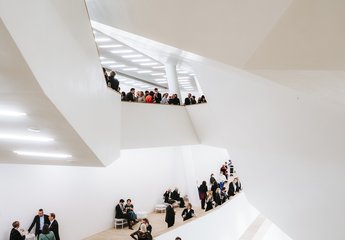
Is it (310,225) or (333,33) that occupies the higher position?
(333,33)

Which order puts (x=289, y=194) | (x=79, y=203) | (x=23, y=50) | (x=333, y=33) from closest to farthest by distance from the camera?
(x=23, y=50) < (x=333, y=33) < (x=289, y=194) < (x=79, y=203)

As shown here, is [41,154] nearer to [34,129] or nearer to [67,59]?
[34,129]

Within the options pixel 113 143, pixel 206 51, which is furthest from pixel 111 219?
pixel 206 51

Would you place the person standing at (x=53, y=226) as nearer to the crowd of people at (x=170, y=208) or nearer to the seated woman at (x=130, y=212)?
the crowd of people at (x=170, y=208)

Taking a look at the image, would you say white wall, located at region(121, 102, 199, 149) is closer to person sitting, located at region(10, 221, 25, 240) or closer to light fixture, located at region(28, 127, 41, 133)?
person sitting, located at region(10, 221, 25, 240)

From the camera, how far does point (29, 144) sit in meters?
6.79

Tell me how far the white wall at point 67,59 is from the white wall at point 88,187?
4.51 m

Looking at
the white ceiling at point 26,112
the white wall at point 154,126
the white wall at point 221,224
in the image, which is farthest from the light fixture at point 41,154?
the white wall at point 221,224

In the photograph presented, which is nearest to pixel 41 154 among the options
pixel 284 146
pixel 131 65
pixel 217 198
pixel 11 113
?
pixel 11 113

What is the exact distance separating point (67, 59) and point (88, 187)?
9.97 metres

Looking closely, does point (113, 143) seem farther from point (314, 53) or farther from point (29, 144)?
point (314, 53)

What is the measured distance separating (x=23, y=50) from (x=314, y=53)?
3348 millimetres

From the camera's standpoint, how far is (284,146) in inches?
346

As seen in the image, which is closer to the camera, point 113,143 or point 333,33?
point 333,33
